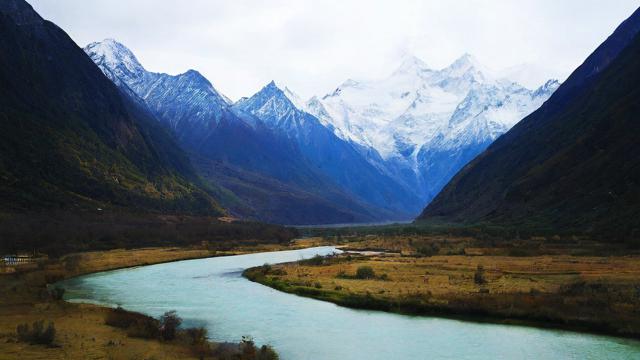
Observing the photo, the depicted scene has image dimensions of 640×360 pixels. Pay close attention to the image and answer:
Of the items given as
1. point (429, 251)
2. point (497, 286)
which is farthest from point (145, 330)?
point (429, 251)

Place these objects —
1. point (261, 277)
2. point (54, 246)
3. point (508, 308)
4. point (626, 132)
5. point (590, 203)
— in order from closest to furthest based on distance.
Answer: point (508, 308) < point (261, 277) < point (54, 246) < point (590, 203) < point (626, 132)

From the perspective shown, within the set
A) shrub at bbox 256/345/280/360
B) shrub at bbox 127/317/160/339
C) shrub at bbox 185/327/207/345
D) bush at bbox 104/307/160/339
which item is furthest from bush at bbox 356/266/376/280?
shrub at bbox 256/345/280/360

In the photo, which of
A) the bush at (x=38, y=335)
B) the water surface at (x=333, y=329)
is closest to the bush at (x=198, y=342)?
the water surface at (x=333, y=329)

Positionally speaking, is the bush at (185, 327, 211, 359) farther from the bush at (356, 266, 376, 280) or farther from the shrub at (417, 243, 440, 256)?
the shrub at (417, 243, 440, 256)

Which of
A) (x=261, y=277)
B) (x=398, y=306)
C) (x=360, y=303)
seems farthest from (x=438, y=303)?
(x=261, y=277)

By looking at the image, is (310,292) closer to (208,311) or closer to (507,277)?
(208,311)
